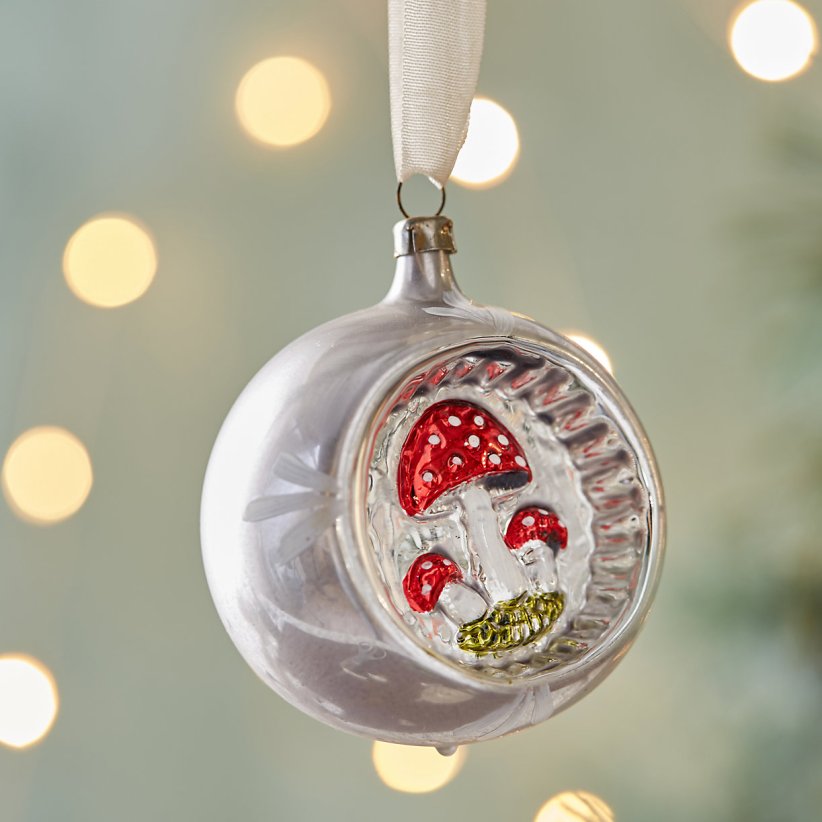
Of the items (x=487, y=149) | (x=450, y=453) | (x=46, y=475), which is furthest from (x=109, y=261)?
(x=450, y=453)

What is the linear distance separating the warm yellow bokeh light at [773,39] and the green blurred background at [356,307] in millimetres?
14

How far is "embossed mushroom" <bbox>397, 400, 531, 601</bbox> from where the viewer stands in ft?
1.28

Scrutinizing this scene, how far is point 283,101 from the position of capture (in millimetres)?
797

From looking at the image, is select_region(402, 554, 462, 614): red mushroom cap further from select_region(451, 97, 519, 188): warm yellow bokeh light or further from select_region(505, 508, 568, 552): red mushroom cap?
select_region(451, 97, 519, 188): warm yellow bokeh light

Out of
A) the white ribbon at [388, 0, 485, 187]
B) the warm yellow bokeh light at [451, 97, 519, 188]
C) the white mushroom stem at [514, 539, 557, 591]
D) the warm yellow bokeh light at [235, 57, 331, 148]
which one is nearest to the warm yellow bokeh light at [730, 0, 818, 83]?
the warm yellow bokeh light at [451, 97, 519, 188]

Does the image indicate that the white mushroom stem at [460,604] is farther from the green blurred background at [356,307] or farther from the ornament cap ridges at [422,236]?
the green blurred background at [356,307]

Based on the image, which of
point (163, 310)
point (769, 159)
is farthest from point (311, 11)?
point (769, 159)

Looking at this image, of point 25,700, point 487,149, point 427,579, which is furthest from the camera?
point 487,149

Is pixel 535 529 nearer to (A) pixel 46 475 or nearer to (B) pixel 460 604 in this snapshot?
(B) pixel 460 604

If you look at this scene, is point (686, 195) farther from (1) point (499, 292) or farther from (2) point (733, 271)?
(1) point (499, 292)

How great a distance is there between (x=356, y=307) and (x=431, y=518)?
1.41 feet

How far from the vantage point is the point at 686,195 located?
0.85 meters

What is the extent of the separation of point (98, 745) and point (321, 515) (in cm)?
51

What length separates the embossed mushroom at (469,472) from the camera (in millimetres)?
389
